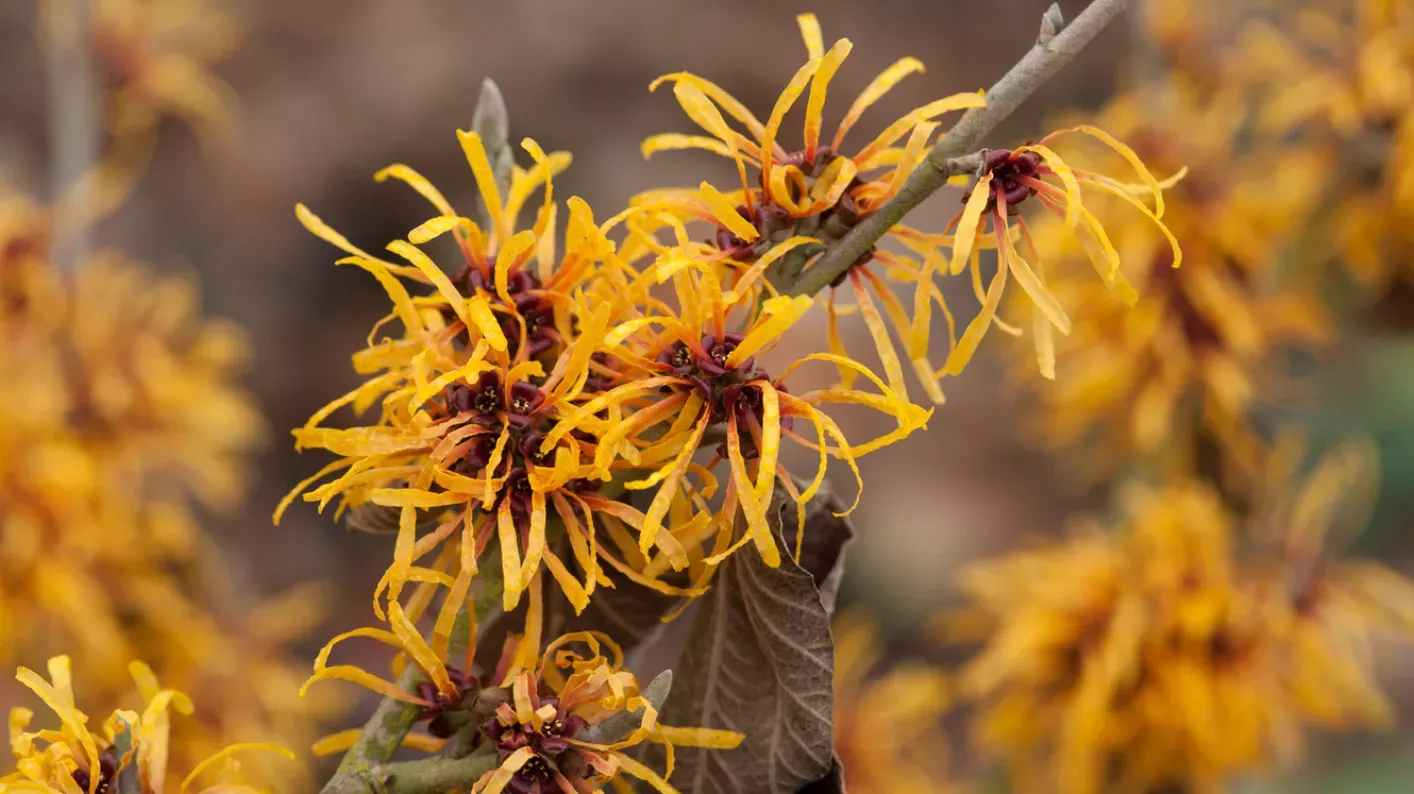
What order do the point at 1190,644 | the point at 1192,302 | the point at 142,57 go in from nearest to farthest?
the point at 1190,644 < the point at 1192,302 < the point at 142,57

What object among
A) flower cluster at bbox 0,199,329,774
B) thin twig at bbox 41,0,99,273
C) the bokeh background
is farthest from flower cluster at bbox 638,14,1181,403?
the bokeh background

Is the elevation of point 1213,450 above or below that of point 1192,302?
below

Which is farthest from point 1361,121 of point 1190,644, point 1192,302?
point 1190,644

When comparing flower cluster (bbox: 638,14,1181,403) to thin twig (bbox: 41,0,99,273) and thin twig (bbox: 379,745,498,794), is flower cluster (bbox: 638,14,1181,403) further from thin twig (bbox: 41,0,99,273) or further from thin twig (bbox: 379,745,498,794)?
thin twig (bbox: 41,0,99,273)

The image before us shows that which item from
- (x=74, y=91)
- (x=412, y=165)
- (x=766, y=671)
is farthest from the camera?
(x=412, y=165)

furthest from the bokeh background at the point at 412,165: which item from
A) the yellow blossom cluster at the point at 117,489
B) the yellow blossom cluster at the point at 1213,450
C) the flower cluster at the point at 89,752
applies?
the flower cluster at the point at 89,752

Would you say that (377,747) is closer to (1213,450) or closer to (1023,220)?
(1023,220)
